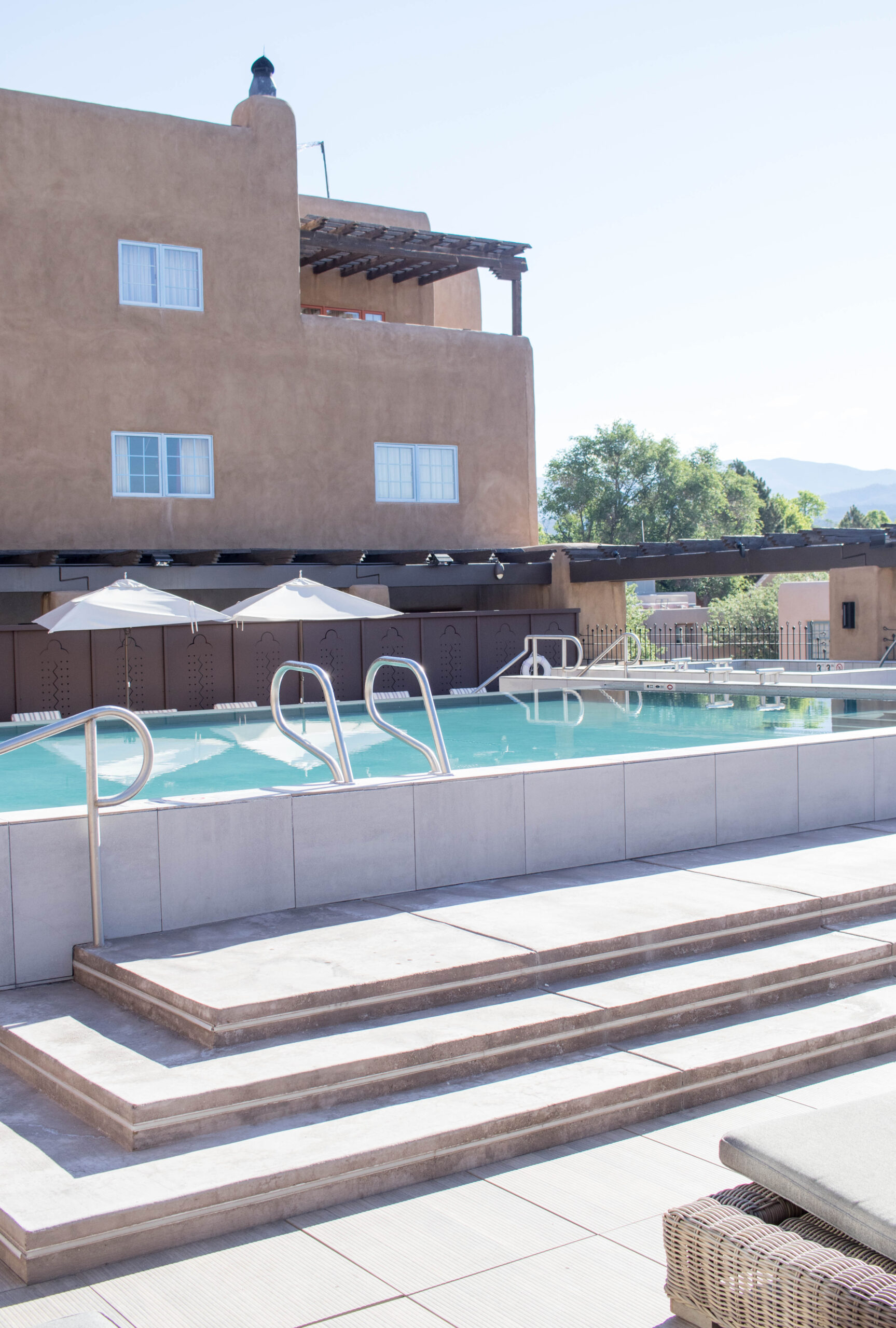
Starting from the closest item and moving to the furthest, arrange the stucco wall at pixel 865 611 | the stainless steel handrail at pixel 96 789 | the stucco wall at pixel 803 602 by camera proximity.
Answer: the stainless steel handrail at pixel 96 789
the stucco wall at pixel 865 611
the stucco wall at pixel 803 602

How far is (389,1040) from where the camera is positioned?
16.0ft

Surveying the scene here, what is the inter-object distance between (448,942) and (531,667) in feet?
55.9

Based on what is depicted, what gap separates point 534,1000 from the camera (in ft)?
17.4

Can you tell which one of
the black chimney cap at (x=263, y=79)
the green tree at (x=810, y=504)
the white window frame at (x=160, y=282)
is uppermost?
the black chimney cap at (x=263, y=79)

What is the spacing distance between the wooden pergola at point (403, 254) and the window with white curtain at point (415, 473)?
3.75 m

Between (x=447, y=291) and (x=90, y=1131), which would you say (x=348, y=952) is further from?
(x=447, y=291)

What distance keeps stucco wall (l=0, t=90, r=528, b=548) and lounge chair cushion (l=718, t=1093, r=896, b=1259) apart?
809 inches

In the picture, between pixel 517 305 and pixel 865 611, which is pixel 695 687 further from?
pixel 517 305

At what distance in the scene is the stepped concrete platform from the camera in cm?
405

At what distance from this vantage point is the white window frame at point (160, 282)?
22.5 m

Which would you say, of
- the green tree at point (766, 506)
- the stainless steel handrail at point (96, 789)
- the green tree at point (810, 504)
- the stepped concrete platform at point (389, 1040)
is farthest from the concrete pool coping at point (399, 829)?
the green tree at point (810, 504)

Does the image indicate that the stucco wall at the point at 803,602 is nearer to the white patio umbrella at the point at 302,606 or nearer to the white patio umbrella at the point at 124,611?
the white patio umbrella at the point at 302,606

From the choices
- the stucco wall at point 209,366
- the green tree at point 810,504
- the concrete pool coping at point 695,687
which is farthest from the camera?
the green tree at point 810,504

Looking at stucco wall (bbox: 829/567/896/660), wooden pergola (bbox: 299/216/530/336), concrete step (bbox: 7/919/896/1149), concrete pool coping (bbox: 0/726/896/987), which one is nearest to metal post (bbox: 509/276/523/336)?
wooden pergola (bbox: 299/216/530/336)
